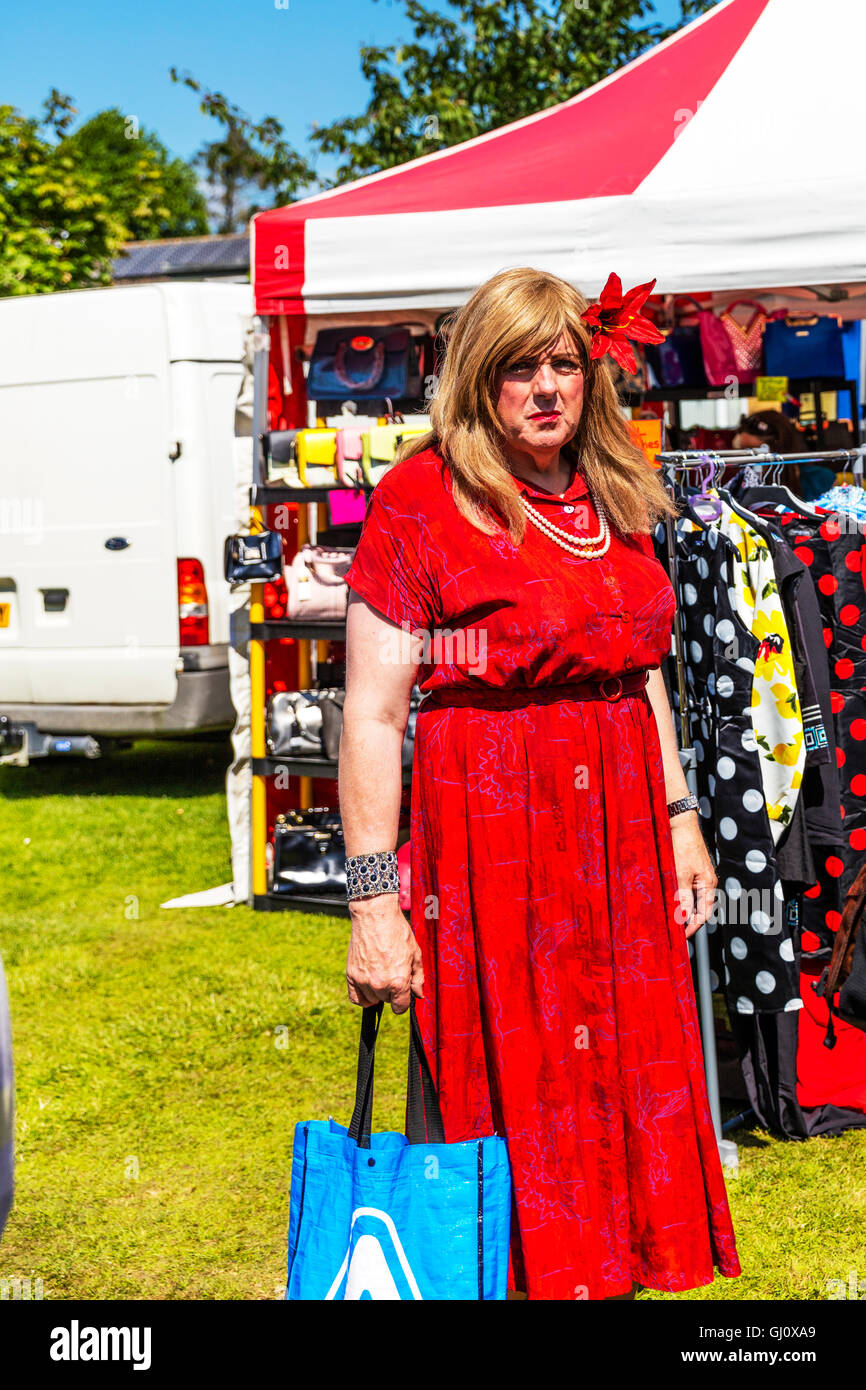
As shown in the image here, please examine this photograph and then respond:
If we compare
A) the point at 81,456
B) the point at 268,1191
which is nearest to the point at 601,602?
the point at 268,1191

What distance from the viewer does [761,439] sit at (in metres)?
5.80

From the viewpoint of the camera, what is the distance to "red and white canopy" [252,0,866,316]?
402 centimetres

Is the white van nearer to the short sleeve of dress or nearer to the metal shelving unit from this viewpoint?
the metal shelving unit

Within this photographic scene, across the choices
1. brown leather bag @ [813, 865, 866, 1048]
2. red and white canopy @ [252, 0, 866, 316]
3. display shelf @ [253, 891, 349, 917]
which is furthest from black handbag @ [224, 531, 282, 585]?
brown leather bag @ [813, 865, 866, 1048]

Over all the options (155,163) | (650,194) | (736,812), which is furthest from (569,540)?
(155,163)

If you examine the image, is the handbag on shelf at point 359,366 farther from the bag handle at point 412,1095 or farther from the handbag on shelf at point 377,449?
the bag handle at point 412,1095

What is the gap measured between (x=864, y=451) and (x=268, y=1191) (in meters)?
2.51

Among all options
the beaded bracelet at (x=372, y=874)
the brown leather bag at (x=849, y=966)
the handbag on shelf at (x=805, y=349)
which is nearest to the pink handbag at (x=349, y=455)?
the handbag on shelf at (x=805, y=349)

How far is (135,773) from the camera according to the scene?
958 cm

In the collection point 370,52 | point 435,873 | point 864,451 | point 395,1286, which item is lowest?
point 395,1286

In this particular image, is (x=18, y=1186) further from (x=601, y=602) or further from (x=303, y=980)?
(x=601, y=602)

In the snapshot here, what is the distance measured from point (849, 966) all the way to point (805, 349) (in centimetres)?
380

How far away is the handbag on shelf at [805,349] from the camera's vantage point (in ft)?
21.0
